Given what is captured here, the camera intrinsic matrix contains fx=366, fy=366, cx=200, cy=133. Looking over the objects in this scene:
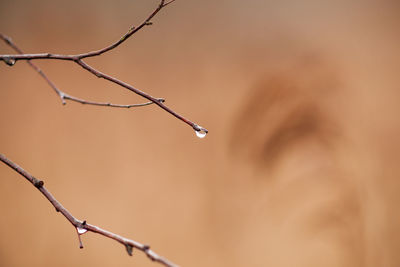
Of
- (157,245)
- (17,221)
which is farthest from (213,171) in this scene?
(17,221)

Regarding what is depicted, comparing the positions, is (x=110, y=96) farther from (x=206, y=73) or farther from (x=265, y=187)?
(x=265, y=187)

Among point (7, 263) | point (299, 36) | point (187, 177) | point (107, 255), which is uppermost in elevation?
point (299, 36)

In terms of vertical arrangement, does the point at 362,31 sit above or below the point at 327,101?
above

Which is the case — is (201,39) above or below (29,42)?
above

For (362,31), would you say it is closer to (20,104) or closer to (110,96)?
(110,96)

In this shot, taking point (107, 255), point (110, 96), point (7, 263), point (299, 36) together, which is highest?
point (299, 36)

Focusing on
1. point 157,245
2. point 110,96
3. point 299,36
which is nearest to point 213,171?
A: point 157,245
